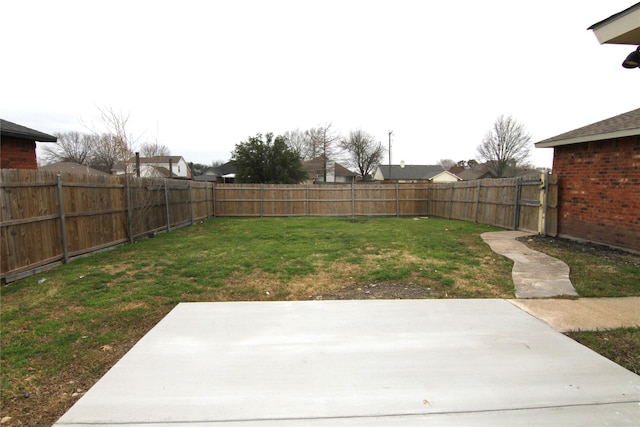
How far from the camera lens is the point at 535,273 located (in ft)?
18.8

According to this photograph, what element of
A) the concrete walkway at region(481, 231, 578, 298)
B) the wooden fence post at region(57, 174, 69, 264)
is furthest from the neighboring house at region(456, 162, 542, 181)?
the wooden fence post at region(57, 174, 69, 264)

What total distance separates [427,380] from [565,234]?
28.3 feet

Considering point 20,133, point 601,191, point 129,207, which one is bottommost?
point 129,207

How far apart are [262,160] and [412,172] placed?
108ft

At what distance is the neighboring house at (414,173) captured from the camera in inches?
2082

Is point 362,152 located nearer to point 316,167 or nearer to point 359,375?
point 316,167

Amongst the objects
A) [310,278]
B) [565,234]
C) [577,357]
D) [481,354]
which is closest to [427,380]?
[481,354]

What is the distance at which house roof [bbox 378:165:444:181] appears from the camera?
5372 centimetres

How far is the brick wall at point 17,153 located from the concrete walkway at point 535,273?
35.0ft

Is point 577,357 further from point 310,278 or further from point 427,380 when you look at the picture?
point 310,278

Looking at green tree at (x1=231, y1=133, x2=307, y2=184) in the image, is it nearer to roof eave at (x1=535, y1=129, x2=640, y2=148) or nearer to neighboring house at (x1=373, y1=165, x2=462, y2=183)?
roof eave at (x1=535, y1=129, x2=640, y2=148)

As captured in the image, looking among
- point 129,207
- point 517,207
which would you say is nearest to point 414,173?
point 517,207

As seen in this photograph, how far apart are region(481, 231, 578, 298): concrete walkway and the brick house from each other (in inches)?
67.7

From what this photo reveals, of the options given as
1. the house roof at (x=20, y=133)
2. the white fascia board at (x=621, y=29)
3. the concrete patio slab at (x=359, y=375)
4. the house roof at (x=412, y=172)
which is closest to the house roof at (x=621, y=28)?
the white fascia board at (x=621, y=29)
